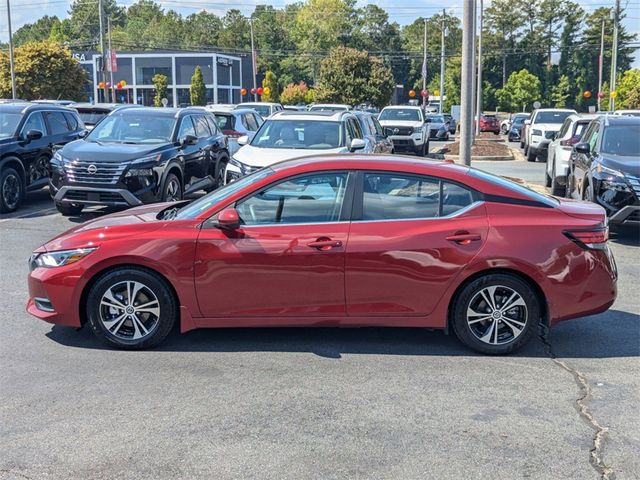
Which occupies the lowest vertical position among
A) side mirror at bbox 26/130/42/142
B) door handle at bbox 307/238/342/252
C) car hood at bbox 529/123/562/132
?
door handle at bbox 307/238/342/252

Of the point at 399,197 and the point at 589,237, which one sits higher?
the point at 399,197

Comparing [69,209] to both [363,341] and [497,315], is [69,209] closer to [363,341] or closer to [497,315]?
[363,341]

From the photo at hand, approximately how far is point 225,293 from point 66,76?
37.8 metres

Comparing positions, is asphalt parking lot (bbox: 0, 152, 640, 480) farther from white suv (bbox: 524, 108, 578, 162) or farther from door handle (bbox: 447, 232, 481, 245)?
white suv (bbox: 524, 108, 578, 162)

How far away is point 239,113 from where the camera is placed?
2042cm

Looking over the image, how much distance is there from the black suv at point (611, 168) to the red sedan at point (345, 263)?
4.86m

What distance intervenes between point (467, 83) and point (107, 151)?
7.56m

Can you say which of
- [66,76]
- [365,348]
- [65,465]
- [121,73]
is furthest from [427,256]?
[121,73]

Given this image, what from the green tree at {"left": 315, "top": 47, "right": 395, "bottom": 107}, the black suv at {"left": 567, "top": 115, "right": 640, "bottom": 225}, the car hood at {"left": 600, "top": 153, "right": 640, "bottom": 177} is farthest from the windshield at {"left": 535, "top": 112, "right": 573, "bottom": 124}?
the green tree at {"left": 315, "top": 47, "right": 395, "bottom": 107}

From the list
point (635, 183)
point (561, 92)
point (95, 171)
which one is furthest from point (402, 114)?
point (561, 92)

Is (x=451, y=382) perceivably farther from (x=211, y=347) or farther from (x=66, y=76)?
(x=66, y=76)

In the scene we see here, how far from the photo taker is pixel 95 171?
38.6 ft

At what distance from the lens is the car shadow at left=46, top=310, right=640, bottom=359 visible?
603cm

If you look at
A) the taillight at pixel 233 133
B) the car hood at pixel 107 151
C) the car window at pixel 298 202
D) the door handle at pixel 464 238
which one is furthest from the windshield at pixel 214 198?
the taillight at pixel 233 133
